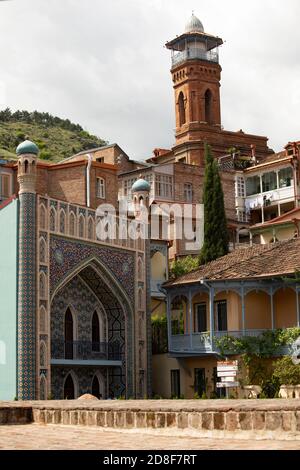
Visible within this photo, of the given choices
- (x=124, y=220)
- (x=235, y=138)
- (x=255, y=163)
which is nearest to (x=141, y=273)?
(x=124, y=220)

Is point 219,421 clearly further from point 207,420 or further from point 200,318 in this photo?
point 200,318

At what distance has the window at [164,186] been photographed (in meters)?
54.3

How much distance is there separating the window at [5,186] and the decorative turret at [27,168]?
1947 centimetres

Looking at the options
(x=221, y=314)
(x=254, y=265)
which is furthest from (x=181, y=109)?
(x=221, y=314)

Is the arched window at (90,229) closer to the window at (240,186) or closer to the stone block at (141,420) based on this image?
the stone block at (141,420)

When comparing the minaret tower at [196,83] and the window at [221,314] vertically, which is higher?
the minaret tower at [196,83]

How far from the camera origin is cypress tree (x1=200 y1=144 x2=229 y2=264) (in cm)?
3784

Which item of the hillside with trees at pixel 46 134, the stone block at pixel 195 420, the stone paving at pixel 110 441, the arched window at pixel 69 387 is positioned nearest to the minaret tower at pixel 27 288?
the arched window at pixel 69 387

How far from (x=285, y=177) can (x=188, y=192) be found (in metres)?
6.32

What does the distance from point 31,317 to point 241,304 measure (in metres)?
7.34

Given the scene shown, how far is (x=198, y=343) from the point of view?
1217 inches

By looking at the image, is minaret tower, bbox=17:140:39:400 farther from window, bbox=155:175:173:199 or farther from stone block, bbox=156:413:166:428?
window, bbox=155:175:173:199

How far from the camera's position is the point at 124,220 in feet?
106
